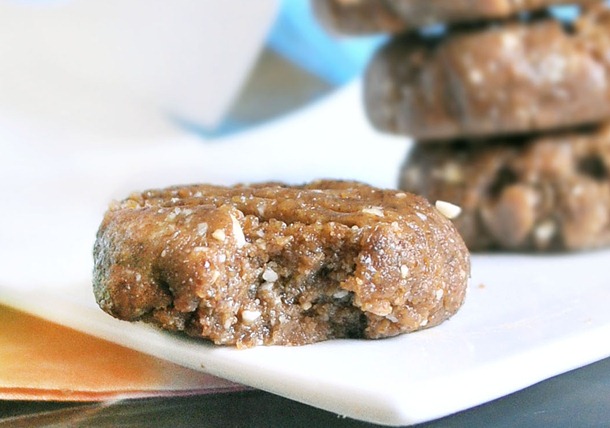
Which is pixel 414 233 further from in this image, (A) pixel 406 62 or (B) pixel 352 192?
(A) pixel 406 62

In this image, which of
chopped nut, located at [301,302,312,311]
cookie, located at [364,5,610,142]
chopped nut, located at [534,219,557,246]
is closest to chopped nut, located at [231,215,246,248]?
chopped nut, located at [301,302,312,311]

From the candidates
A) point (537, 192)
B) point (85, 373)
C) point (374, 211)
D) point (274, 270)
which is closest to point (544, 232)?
point (537, 192)

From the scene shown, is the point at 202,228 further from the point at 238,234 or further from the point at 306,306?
the point at 306,306

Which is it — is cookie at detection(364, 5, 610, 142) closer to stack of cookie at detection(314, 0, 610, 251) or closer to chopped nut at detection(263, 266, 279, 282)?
stack of cookie at detection(314, 0, 610, 251)

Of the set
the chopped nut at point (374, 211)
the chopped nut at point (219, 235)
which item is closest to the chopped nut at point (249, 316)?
the chopped nut at point (219, 235)

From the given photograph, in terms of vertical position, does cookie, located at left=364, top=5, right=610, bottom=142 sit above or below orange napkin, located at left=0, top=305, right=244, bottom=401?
above

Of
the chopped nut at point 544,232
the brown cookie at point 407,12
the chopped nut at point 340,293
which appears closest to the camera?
the chopped nut at point 340,293

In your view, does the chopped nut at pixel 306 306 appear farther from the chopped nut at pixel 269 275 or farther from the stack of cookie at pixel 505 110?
the stack of cookie at pixel 505 110
